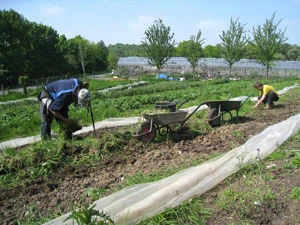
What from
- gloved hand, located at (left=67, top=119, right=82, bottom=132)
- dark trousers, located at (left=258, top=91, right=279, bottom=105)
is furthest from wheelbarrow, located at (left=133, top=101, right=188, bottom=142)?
dark trousers, located at (left=258, top=91, right=279, bottom=105)

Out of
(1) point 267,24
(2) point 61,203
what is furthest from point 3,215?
(1) point 267,24

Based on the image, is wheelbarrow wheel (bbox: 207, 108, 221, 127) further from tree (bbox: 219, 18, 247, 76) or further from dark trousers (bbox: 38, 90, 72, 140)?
tree (bbox: 219, 18, 247, 76)

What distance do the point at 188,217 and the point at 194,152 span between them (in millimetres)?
2320

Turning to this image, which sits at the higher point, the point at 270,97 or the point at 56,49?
the point at 56,49

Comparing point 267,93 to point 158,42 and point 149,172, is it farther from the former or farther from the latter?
point 158,42

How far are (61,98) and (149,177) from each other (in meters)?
2.48

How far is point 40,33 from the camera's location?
44.2m

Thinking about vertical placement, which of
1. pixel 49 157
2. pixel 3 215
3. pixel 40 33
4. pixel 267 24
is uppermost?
pixel 40 33

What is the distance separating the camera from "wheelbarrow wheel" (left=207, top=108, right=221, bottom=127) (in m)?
6.84

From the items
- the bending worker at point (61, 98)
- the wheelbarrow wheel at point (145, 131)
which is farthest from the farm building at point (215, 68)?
the bending worker at point (61, 98)

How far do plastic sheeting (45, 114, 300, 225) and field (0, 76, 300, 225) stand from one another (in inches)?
3.7

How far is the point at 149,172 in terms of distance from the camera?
4359 mm

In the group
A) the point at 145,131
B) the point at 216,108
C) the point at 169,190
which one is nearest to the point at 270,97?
the point at 216,108

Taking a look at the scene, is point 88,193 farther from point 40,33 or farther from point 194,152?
point 40,33
